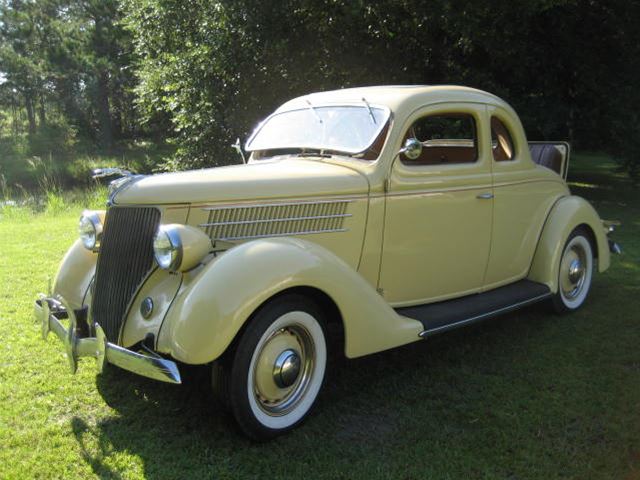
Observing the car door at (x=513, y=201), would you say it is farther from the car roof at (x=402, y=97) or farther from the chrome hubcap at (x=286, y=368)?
the chrome hubcap at (x=286, y=368)

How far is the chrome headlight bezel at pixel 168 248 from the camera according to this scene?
9.43 feet

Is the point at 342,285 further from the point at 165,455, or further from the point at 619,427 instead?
the point at 619,427

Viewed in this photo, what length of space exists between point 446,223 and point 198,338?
214 cm

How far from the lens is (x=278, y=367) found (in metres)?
3.04

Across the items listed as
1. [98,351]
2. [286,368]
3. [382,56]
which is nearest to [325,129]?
[286,368]

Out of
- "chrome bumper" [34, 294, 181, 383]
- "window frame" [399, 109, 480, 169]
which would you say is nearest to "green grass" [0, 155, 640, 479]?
"chrome bumper" [34, 294, 181, 383]

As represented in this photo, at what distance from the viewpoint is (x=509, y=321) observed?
196 inches

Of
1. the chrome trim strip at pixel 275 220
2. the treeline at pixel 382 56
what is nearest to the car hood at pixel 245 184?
the chrome trim strip at pixel 275 220

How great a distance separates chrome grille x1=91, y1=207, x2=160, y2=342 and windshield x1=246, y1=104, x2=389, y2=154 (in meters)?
1.44

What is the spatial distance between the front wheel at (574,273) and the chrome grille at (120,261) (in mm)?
3574

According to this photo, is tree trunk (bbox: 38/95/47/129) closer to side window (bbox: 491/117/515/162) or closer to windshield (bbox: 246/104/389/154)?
windshield (bbox: 246/104/389/154)

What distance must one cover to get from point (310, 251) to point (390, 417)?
1.08m

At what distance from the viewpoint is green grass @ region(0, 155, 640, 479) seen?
2.80 metres

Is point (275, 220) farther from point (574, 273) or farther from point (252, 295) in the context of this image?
point (574, 273)
